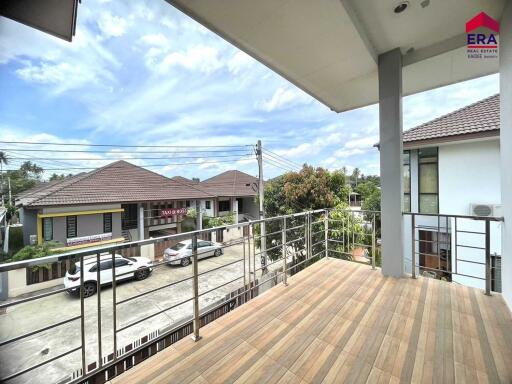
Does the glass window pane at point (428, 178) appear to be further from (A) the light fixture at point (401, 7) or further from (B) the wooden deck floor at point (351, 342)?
(A) the light fixture at point (401, 7)

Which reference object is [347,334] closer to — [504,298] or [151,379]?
[151,379]

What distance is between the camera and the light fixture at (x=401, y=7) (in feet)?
6.77

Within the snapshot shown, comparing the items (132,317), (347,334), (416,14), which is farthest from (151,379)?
(132,317)

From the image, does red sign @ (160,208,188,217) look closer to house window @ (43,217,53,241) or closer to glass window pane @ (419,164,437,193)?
house window @ (43,217,53,241)

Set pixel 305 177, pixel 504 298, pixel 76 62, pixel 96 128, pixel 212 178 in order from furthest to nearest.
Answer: pixel 212 178, pixel 96 128, pixel 76 62, pixel 305 177, pixel 504 298

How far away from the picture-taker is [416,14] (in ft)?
7.29

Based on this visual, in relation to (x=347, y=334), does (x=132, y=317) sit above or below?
below

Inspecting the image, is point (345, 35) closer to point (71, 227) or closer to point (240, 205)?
point (71, 227)

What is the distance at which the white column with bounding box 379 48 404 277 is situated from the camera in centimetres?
277

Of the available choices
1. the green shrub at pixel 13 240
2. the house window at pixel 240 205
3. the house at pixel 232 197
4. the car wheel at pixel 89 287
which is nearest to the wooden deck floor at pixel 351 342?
the car wheel at pixel 89 287

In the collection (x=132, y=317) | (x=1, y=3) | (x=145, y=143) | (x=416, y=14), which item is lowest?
(x=132, y=317)

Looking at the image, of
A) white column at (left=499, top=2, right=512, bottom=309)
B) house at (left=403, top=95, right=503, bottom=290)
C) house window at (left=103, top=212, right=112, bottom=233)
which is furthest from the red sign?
white column at (left=499, top=2, right=512, bottom=309)

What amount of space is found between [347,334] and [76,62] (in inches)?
371

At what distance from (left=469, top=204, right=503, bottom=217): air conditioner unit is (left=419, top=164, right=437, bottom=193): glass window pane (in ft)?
2.87
